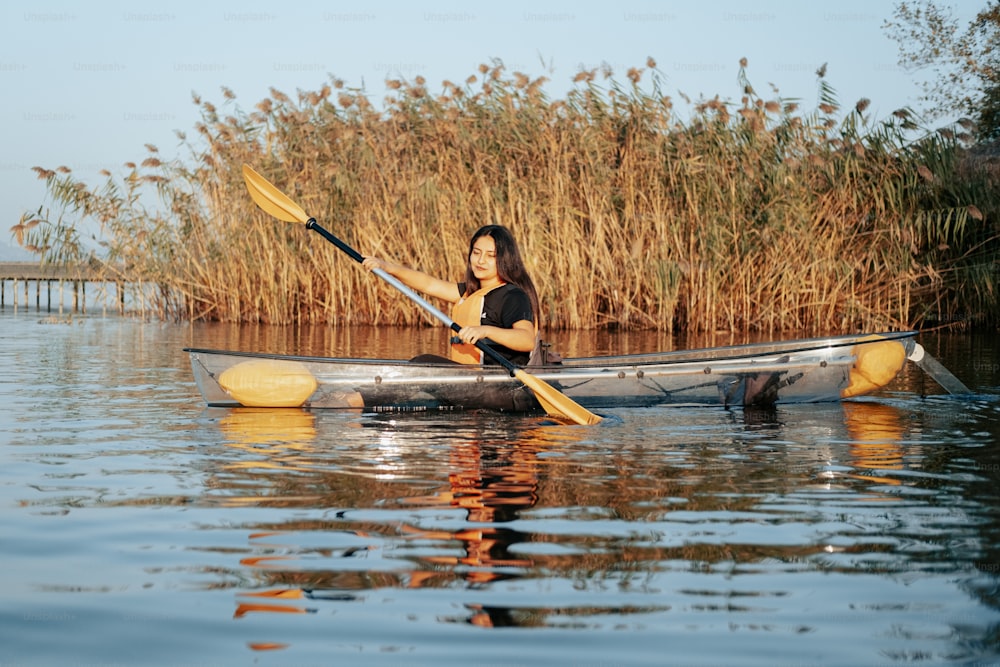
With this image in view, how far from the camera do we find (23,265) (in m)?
31.9

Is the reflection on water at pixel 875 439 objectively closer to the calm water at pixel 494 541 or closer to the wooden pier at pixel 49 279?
the calm water at pixel 494 541

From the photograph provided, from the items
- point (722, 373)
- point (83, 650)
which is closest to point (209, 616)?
point (83, 650)

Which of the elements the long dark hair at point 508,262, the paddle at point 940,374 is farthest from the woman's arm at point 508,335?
the paddle at point 940,374

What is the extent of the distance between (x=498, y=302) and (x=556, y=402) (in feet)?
2.60

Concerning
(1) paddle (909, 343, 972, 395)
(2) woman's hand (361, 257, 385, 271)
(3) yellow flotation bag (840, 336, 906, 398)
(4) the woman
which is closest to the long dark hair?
(4) the woman

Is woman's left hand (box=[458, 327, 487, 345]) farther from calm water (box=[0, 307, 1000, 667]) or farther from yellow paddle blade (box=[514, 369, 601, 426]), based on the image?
calm water (box=[0, 307, 1000, 667])

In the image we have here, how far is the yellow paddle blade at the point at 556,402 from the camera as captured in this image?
688 centimetres

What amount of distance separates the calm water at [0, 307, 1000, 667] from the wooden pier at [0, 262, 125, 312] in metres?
10.1

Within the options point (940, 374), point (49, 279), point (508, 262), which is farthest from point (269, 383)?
point (49, 279)

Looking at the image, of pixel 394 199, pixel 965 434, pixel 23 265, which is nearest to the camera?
pixel 965 434

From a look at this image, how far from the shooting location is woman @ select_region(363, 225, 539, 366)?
23.9 ft

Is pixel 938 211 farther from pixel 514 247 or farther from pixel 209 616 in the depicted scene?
pixel 209 616

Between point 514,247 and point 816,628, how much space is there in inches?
189

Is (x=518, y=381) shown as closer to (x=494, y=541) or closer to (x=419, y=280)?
(x=419, y=280)
